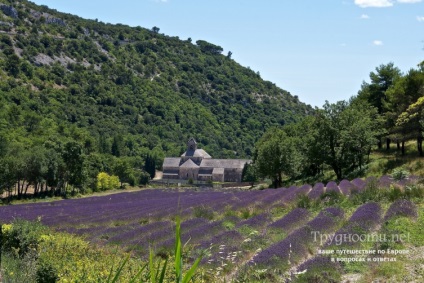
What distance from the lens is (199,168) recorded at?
13488 cm

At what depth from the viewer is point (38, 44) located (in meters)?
171

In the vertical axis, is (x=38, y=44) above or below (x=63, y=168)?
above

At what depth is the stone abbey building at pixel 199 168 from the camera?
13038 centimetres

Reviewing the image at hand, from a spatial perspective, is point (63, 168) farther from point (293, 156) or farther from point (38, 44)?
point (38, 44)

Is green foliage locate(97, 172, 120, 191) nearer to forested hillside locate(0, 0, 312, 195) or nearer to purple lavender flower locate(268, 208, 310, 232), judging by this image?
forested hillside locate(0, 0, 312, 195)

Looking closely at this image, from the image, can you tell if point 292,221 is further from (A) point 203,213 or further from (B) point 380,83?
(B) point 380,83

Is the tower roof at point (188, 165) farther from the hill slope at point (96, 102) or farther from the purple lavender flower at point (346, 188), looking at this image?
the purple lavender flower at point (346, 188)

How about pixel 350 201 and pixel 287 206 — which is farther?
pixel 287 206

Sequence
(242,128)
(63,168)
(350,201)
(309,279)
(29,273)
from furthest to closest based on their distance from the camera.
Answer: (242,128) → (63,168) → (350,201) → (29,273) → (309,279)

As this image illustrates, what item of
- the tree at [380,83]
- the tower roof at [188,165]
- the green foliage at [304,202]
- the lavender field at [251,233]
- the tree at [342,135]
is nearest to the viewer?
the lavender field at [251,233]

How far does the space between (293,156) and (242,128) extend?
457 feet

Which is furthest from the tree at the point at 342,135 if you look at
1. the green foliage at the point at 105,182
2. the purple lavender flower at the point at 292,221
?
the green foliage at the point at 105,182

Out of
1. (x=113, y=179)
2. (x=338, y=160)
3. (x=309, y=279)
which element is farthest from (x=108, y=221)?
(x=113, y=179)

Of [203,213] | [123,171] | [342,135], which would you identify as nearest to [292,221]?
[203,213]
